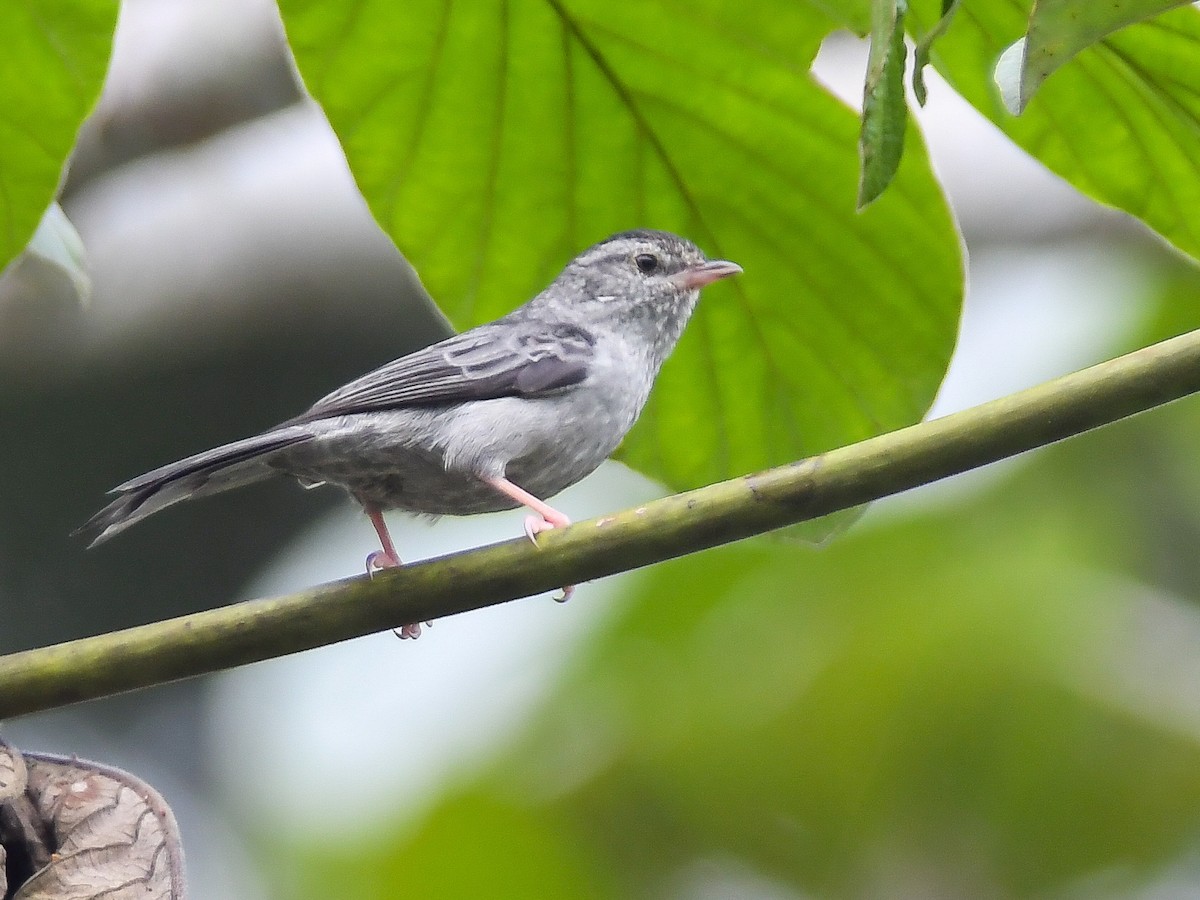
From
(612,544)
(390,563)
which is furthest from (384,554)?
(612,544)

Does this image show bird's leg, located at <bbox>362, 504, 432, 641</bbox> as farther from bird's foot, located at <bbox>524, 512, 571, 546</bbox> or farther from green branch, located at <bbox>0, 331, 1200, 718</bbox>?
green branch, located at <bbox>0, 331, 1200, 718</bbox>

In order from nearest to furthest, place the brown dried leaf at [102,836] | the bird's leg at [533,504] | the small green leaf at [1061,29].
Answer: the small green leaf at [1061,29] < the brown dried leaf at [102,836] < the bird's leg at [533,504]

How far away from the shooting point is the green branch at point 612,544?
65.9 inches

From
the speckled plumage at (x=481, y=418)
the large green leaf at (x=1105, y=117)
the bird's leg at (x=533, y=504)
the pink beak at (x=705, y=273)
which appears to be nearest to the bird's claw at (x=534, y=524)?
the bird's leg at (x=533, y=504)

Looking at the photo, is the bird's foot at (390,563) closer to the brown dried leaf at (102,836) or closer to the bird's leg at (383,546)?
the bird's leg at (383,546)

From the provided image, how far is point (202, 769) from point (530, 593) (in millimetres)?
5517

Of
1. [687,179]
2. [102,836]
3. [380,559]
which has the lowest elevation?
[380,559]

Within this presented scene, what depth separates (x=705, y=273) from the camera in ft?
9.82

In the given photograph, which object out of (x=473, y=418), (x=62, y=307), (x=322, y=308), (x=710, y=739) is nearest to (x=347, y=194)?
(x=322, y=308)

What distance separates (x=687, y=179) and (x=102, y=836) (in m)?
1.59

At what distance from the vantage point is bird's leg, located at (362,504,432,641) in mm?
2965

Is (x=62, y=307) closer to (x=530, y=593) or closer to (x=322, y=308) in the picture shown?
(x=322, y=308)

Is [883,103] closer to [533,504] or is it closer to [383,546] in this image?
[533,504]

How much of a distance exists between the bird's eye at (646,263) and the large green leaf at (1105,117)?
36.9 inches
